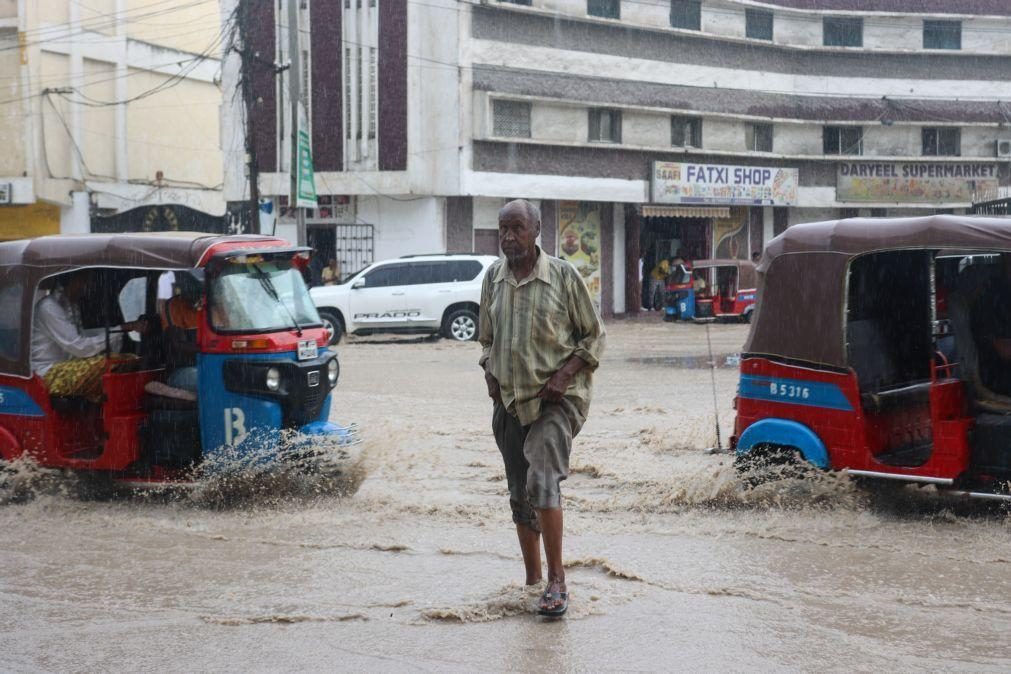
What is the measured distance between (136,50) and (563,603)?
113ft

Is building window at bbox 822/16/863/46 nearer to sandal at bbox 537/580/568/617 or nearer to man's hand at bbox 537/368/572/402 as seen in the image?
man's hand at bbox 537/368/572/402

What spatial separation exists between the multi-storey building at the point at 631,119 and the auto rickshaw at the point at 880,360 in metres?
23.3

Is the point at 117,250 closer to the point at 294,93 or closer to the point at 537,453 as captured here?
the point at 537,453

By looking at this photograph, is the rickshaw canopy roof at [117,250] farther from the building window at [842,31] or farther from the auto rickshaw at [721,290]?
the building window at [842,31]

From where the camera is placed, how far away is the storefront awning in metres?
35.6

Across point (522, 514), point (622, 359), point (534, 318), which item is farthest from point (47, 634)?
point (622, 359)

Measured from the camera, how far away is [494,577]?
6.44 meters

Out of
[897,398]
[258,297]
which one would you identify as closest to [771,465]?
[897,398]

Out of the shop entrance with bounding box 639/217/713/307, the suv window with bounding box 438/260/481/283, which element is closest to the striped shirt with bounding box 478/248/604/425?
the suv window with bounding box 438/260/481/283

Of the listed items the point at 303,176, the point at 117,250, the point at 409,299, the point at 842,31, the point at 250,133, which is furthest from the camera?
the point at 842,31

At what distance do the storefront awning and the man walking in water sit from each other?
30.3 m

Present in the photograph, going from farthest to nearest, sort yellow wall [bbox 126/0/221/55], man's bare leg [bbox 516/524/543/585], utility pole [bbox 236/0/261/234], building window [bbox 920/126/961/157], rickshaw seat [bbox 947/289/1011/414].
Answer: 1. building window [bbox 920/126/961/157]
2. yellow wall [bbox 126/0/221/55]
3. utility pole [bbox 236/0/261/234]
4. rickshaw seat [bbox 947/289/1011/414]
5. man's bare leg [bbox 516/524/543/585]

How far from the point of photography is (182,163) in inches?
1521

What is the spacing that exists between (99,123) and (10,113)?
2664 mm
